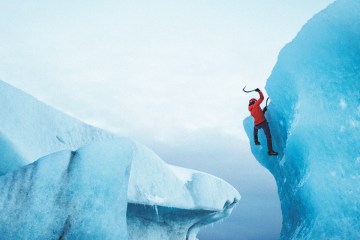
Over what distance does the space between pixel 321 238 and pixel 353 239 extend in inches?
13.3

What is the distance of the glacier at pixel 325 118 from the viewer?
3104mm

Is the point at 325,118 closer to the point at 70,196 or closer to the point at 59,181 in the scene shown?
the point at 70,196

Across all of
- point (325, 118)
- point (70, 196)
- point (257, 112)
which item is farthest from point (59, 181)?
point (325, 118)

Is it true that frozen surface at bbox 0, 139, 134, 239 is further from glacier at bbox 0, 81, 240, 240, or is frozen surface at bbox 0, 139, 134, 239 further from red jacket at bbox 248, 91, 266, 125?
red jacket at bbox 248, 91, 266, 125

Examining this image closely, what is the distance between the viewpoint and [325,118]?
11.2 ft

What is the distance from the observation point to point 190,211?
756cm

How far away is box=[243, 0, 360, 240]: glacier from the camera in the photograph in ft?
10.2

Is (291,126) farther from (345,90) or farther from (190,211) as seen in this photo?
(190,211)

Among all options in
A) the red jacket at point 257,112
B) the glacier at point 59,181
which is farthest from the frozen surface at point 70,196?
the red jacket at point 257,112

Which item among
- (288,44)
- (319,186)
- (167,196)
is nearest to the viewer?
(319,186)

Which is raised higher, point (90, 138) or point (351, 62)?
point (351, 62)

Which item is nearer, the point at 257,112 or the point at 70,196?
the point at 70,196

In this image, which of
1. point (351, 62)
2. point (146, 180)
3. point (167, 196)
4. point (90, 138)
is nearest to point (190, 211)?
point (167, 196)

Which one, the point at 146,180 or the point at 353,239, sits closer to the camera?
the point at 353,239
